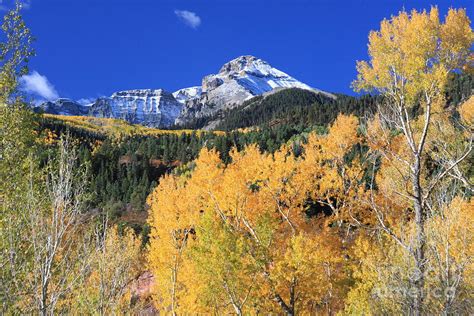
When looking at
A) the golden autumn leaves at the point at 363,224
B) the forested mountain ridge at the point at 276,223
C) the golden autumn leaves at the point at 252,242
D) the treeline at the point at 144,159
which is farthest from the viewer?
the treeline at the point at 144,159

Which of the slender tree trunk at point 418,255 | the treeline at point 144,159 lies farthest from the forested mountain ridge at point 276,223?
the treeline at point 144,159

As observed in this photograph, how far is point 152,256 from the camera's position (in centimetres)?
2506

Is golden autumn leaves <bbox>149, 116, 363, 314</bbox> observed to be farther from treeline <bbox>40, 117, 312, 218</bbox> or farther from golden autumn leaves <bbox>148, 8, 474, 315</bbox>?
treeline <bbox>40, 117, 312, 218</bbox>

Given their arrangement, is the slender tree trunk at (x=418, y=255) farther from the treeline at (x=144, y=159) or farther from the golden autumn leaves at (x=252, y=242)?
the treeline at (x=144, y=159)

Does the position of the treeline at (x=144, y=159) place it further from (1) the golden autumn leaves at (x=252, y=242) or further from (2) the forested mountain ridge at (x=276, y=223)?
(2) the forested mountain ridge at (x=276, y=223)

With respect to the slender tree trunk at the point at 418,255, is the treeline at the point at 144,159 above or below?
below

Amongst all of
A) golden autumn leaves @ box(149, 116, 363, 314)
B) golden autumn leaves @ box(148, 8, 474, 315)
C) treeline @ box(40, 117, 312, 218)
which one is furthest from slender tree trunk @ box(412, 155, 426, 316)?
treeline @ box(40, 117, 312, 218)

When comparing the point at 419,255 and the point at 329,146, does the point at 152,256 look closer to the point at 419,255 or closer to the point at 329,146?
the point at 329,146

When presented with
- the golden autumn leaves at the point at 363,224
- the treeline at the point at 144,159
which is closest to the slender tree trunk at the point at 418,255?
the golden autumn leaves at the point at 363,224

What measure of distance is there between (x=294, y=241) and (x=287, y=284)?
78.4 inches

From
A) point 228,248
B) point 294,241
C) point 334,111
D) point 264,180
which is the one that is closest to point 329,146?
point 264,180

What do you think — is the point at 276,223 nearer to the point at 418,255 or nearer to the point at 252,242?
the point at 252,242

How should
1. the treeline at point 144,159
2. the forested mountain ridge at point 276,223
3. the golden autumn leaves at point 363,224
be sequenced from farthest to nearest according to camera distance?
the treeline at point 144,159 < the golden autumn leaves at point 363,224 < the forested mountain ridge at point 276,223

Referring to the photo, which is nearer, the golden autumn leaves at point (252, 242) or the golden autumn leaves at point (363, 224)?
the golden autumn leaves at point (363, 224)
